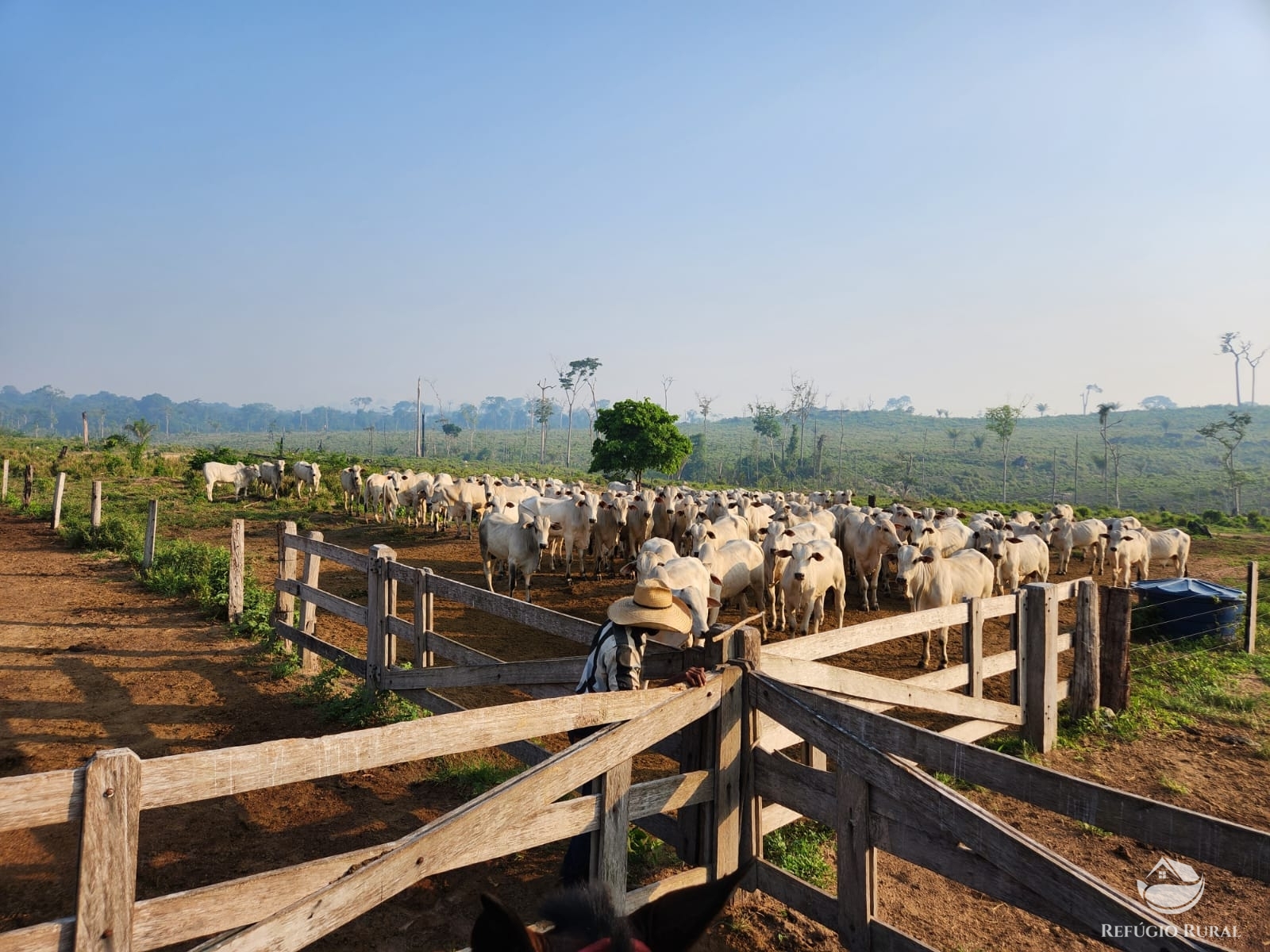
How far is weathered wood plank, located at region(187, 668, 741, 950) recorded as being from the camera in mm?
2152

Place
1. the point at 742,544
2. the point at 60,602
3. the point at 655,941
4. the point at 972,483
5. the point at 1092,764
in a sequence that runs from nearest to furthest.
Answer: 1. the point at 655,941
2. the point at 1092,764
3. the point at 60,602
4. the point at 742,544
5. the point at 972,483

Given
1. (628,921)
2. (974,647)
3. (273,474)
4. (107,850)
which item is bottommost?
(974,647)

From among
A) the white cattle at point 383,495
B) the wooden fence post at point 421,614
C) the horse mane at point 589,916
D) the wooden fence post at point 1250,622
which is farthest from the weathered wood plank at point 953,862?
the white cattle at point 383,495

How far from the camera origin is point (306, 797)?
575 cm

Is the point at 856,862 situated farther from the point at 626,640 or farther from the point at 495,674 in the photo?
the point at 495,674

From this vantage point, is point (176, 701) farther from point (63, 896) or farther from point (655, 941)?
point (655, 941)

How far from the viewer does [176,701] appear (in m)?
7.62

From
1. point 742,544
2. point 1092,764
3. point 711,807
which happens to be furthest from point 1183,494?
point 711,807

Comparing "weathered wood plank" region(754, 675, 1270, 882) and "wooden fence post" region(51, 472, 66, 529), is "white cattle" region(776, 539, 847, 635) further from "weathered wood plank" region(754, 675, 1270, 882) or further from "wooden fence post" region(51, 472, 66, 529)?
"wooden fence post" region(51, 472, 66, 529)

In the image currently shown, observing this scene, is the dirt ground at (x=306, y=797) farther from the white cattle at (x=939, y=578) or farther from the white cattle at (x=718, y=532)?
the white cattle at (x=718, y=532)

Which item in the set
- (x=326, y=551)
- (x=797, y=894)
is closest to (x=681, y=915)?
(x=797, y=894)

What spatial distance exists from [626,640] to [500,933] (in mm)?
2470

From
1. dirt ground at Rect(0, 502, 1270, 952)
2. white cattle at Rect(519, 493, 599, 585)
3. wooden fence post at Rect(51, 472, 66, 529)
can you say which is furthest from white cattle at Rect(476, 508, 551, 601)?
wooden fence post at Rect(51, 472, 66, 529)

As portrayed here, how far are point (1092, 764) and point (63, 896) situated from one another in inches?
313
